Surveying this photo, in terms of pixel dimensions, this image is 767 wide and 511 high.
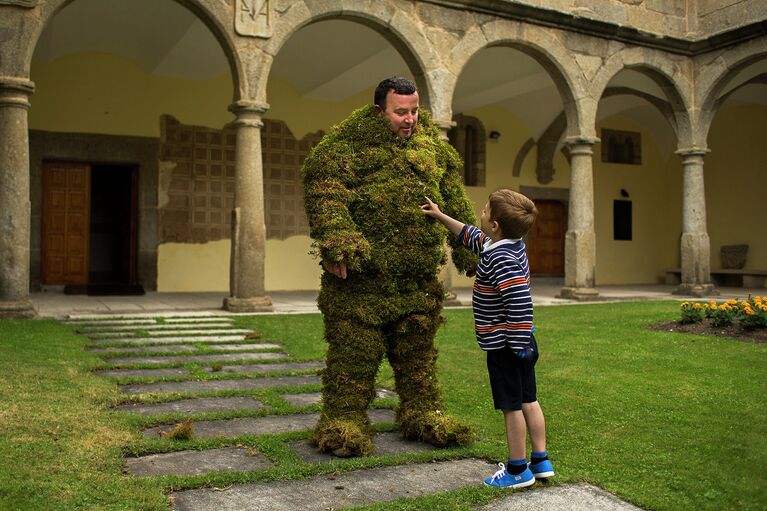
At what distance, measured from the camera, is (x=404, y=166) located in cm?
363

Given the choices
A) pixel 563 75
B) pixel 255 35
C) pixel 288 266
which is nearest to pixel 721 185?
pixel 563 75

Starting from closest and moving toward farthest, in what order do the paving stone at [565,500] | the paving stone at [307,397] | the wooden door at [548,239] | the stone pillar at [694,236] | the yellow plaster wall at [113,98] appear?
the paving stone at [565,500] < the paving stone at [307,397] < the yellow plaster wall at [113,98] < the stone pillar at [694,236] < the wooden door at [548,239]

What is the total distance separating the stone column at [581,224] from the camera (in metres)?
12.4

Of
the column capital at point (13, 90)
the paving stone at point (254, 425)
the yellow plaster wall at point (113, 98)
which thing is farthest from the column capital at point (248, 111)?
the paving stone at point (254, 425)

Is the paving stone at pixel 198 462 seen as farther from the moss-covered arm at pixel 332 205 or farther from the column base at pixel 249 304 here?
the column base at pixel 249 304

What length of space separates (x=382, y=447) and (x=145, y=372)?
2.62 meters

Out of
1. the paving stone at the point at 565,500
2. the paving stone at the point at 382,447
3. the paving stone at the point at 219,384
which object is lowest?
the paving stone at the point at 565,500

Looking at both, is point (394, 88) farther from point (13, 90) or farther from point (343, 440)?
point (13, 90)

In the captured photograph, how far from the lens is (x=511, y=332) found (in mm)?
3104

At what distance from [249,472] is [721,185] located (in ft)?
58.0

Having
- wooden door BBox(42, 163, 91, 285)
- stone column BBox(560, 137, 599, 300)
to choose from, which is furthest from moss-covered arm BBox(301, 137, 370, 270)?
wooden door BBox(42, 163, 91, 285)

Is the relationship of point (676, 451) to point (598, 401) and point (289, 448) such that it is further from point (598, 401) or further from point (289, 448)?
point (289, 448)

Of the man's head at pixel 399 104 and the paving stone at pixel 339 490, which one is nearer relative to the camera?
the paving stone at pixel 339 490

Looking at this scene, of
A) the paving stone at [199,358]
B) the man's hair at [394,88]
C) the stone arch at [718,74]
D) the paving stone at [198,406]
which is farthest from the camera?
the stone arch at [718,74]
